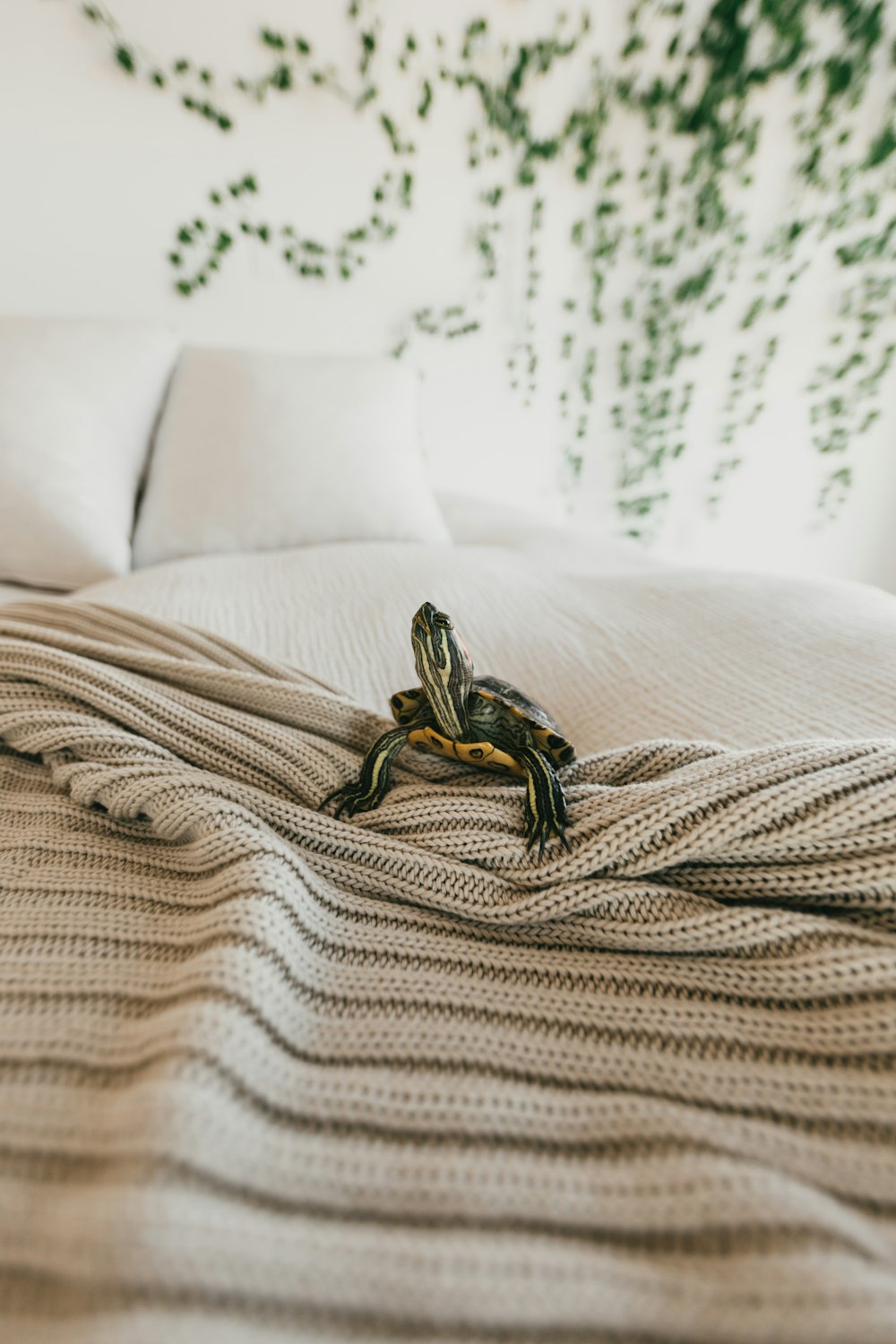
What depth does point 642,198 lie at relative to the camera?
200 centimetres

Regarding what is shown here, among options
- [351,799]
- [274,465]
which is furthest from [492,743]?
[274,465]

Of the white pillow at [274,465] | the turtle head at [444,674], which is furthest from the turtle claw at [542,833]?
the white pillow at [274,465]

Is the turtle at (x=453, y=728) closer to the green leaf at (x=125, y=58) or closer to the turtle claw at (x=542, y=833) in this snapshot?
the turtle claw at (x=542, y=833)

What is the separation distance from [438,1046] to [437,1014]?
23 mm

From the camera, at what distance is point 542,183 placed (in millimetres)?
1907

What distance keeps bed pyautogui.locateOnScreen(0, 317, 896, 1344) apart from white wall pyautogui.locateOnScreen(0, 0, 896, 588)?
4.72ft

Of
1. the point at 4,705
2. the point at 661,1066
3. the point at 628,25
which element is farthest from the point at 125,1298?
the point at 628,25

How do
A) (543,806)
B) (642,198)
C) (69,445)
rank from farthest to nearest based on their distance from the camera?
1. (642,198)
2. (69,445)
3. (543,806)

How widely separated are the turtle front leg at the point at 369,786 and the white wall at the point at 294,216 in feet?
5.47

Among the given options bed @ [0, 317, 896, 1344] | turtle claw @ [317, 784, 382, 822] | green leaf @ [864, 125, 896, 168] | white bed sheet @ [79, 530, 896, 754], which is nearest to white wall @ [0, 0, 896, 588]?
green leaf @ [864, 125, 896, 168]

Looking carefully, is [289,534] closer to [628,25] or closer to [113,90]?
[113,90]

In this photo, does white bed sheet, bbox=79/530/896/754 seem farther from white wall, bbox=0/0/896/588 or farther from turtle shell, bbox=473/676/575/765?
white wall, bbox=0/0/896/588

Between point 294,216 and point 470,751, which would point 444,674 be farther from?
point 294,216

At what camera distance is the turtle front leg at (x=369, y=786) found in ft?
1.70
